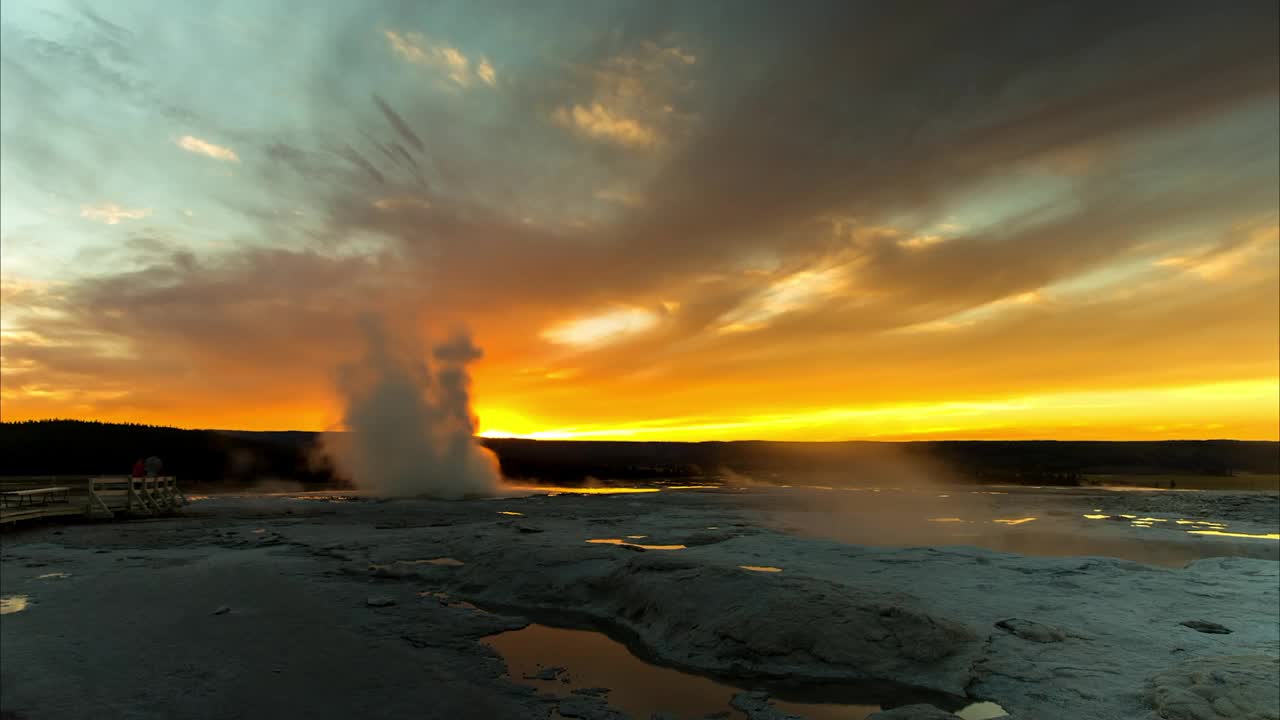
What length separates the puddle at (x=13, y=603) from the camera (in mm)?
10312

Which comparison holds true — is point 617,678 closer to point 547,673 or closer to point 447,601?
point 547,673

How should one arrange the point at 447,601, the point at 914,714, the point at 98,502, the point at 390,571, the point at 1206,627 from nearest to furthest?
the point at 914,714 < the point at 1206,627 < the point at 447,601 < the point at 390,571 < the point at 98,502

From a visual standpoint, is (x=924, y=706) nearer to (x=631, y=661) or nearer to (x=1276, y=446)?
(x=631, y=661)

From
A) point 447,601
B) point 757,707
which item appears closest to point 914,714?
point 757,707

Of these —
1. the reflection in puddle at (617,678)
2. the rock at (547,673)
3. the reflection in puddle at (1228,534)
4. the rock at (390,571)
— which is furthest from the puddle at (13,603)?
the reflection in puddle at (1228,534)

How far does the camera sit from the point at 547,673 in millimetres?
7938

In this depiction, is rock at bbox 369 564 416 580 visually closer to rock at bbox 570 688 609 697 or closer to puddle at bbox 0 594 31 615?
puddle at bbox 0 594 31 615

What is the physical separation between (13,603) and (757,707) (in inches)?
478

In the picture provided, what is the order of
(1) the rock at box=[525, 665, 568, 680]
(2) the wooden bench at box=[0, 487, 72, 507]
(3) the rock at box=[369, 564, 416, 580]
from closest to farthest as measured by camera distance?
(1) the rock at box=[525, 665, 568, 680]
(3) the rock at box=[369, 564, 416, 580]
(2) the wooden bench at box=[0, 487, 72, 507]

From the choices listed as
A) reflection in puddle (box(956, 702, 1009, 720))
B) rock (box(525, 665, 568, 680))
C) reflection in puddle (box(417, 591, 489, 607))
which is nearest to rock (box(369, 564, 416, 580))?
reflection in puddle (box(417, 591, 489, 607))

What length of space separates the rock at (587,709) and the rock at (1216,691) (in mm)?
5349

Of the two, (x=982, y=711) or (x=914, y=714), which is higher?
(x=914, y=714)

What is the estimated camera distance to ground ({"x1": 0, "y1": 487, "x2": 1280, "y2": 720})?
7.02 metres

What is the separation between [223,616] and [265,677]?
3350mm
